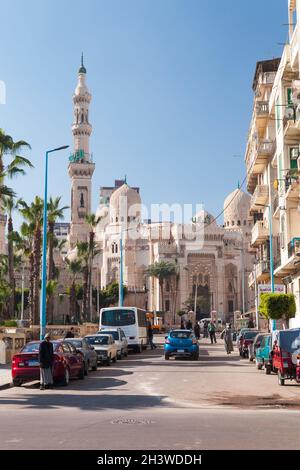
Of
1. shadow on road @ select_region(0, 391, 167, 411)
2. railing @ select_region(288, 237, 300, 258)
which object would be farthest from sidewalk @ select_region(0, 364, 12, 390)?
railing @ select_region(288, 237, 300, 258)

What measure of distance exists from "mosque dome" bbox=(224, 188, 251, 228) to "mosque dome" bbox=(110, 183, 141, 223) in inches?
580

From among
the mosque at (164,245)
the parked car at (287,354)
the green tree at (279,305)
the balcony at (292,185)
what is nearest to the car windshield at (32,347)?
the parked car at (287,354)

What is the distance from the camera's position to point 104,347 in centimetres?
2434

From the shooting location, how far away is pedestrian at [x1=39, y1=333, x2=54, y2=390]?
1562 centimetres

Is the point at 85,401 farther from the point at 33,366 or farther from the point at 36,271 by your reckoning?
the point at 36,271

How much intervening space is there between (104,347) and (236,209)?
3245 inches

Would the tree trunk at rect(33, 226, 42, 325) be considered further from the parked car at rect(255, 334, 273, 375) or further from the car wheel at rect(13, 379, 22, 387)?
the car wheel at rect(13, 379, 22, 387)

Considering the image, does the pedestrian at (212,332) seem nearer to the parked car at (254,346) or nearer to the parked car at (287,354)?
the parked car at (254,346)

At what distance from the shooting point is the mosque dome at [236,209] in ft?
336

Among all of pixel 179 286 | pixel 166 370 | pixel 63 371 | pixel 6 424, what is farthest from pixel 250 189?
pixel 179 286

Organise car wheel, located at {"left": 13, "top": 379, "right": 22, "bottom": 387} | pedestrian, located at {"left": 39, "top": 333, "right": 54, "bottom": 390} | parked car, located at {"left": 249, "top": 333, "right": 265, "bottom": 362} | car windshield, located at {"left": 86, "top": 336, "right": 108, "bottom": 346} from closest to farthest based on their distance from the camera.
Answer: pedestrian, located at {"left": 39, "top": 333, "right": 54, "bottom": 390}, car wheel, located at {"left": 13, "top": 379, "right": 22, "bottom": 387}, parked car, located at {"left": 249, "top": 333, "right": 265, "bottom": 362}, car windshield, located at {"left": 86, "top": 336, "right": 108, "bottom": 346}

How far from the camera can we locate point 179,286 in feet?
327

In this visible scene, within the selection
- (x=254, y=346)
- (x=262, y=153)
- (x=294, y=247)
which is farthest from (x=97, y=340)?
(x=262, y=153)
